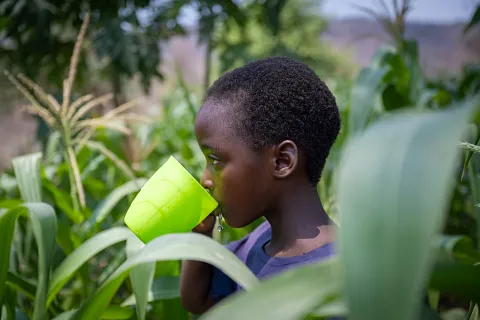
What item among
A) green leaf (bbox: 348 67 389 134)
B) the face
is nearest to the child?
the face

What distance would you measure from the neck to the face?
0.03 meters

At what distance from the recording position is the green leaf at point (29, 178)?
38.3 inches

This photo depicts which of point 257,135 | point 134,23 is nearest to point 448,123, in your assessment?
point 257,135

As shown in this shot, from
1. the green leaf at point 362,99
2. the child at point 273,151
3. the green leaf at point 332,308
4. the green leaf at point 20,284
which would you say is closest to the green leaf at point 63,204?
the green leaf at point 20,284

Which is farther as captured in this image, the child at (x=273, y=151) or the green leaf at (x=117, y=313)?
the green leaf at (x=117, y=313)

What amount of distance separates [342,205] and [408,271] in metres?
0.05

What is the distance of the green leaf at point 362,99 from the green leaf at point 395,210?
855mm

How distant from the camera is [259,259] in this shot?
0.71 m

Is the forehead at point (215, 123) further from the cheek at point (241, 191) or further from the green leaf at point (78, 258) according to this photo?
the green leaf at point (78, 258)

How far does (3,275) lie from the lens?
2.21 feet

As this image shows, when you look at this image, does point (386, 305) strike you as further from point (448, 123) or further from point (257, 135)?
point (257, 135)

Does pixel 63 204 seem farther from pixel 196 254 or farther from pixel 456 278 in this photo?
pixel 456 278

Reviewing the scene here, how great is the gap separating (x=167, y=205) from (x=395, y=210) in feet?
1.30

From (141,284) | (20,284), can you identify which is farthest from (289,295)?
(20,284)
